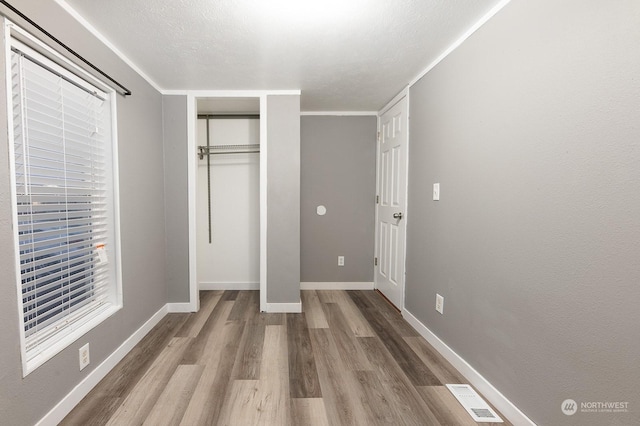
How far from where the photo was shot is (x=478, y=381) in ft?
5.16

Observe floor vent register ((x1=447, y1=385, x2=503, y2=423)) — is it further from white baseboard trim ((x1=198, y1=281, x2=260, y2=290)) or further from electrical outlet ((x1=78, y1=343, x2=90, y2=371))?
white baseboard trim ((x1=198, y1=281, x2=260, y2=290))

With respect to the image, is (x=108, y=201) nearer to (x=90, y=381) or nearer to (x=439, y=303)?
(x=90, y=381)

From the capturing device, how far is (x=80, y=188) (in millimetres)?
1569

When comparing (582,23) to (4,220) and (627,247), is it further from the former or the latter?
(4,220)

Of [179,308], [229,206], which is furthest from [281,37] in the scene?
[179,308]


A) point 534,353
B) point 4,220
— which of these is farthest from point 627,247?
point 4,220

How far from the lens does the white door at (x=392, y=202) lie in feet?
8.49

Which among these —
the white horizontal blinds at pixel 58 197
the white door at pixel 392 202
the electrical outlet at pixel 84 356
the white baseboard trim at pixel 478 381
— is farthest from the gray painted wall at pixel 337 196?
the electrical outlet at pixel 84 356

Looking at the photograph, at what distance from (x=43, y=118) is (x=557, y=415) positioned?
109 inches

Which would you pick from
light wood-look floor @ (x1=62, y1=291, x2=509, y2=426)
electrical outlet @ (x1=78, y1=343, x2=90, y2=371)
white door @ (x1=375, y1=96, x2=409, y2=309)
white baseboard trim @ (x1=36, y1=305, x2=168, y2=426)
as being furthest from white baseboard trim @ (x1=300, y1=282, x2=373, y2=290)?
electrical outlet @ (x1=78, y1=343, x2=90, y2=371)

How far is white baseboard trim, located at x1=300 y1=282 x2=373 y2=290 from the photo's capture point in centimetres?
337

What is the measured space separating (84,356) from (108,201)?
3.16 feet

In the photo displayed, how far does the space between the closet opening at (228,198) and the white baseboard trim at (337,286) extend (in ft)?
2.20

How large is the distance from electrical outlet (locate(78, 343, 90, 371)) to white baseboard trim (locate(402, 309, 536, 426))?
2297 mm
